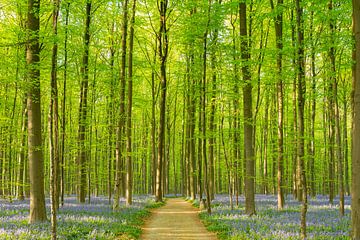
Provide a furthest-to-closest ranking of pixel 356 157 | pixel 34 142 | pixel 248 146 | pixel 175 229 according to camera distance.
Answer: pixel 248 146 → pixel 175 229 → pixel 34 142 → pixel 356 157

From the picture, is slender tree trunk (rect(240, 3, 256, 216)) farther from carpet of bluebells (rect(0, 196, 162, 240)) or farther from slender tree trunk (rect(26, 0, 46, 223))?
slender tree trunk (rect(26, 0, 46, 223))

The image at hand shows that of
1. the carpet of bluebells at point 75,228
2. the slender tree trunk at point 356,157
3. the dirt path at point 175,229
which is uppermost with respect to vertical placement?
the slender tree trunk at point 356,157

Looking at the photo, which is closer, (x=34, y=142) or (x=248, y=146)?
(x=34, y=142)

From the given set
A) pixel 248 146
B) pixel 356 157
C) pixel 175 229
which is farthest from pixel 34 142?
pixel 356 157

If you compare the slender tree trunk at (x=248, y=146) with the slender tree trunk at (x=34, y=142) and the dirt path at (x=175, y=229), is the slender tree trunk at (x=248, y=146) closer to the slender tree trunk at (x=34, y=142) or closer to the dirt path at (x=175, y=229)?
the dirt path at (x=175, y=229)

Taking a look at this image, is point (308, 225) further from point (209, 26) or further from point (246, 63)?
point (209, 26)

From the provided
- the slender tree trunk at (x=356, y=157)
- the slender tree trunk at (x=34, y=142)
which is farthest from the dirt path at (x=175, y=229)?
the slender tree trunk at (x=356, y=157)

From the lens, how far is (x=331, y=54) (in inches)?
581

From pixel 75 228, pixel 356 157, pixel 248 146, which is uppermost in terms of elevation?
pixel 248 146

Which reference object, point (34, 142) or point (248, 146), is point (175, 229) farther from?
point (34, 142)

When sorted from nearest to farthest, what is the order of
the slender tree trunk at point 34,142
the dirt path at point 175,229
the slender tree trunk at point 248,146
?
the slender tree trunk at point 34,142, the dirt path at point 175,229, the slender tree trunk at point 248,146

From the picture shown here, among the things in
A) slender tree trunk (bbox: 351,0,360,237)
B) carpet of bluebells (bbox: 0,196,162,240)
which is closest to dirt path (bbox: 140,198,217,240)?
carpet of bluebells (bbox: 0,196,162,240)

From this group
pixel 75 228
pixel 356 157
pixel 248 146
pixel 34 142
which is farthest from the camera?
pixel 248 146

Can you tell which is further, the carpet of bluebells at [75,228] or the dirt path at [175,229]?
the dirt path at [175,229]
